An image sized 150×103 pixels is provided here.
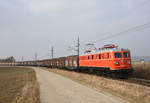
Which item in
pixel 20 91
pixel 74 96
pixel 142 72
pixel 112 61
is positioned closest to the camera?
pixel 74 96

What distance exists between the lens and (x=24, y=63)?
93062 millimetres

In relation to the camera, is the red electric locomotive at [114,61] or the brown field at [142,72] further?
the brown field at [142,72]

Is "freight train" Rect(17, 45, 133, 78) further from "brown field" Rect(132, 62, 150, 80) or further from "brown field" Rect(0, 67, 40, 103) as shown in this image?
"brown field" Rect(0, 67, 40, 103)

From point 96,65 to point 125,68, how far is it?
4.30 meters

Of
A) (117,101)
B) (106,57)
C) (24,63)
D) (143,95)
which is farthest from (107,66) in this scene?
(24,63)

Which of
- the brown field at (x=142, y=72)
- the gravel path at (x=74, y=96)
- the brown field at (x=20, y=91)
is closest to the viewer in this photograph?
the gravel path at (x=74, y=96)

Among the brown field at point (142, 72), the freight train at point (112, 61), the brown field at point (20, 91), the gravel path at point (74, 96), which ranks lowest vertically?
the brown field at point (20, 91)

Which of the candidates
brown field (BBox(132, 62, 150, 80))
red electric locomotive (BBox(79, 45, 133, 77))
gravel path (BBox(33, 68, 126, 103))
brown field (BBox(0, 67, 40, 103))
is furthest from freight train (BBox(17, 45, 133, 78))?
brown field (BBox(0, 67, 40, 103))

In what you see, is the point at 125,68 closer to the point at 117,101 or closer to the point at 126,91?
the point at 126,91

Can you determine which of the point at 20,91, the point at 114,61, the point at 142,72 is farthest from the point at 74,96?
the point at 142,72

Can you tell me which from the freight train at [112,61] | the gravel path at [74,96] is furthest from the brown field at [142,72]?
Answer: the gravel path at [74,96]

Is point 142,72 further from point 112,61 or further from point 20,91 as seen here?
point 20,91

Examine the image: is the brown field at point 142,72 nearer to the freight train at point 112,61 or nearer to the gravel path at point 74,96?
the freight train at point 112,61

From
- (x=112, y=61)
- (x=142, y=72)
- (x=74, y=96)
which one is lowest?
(x=74, y=96)
